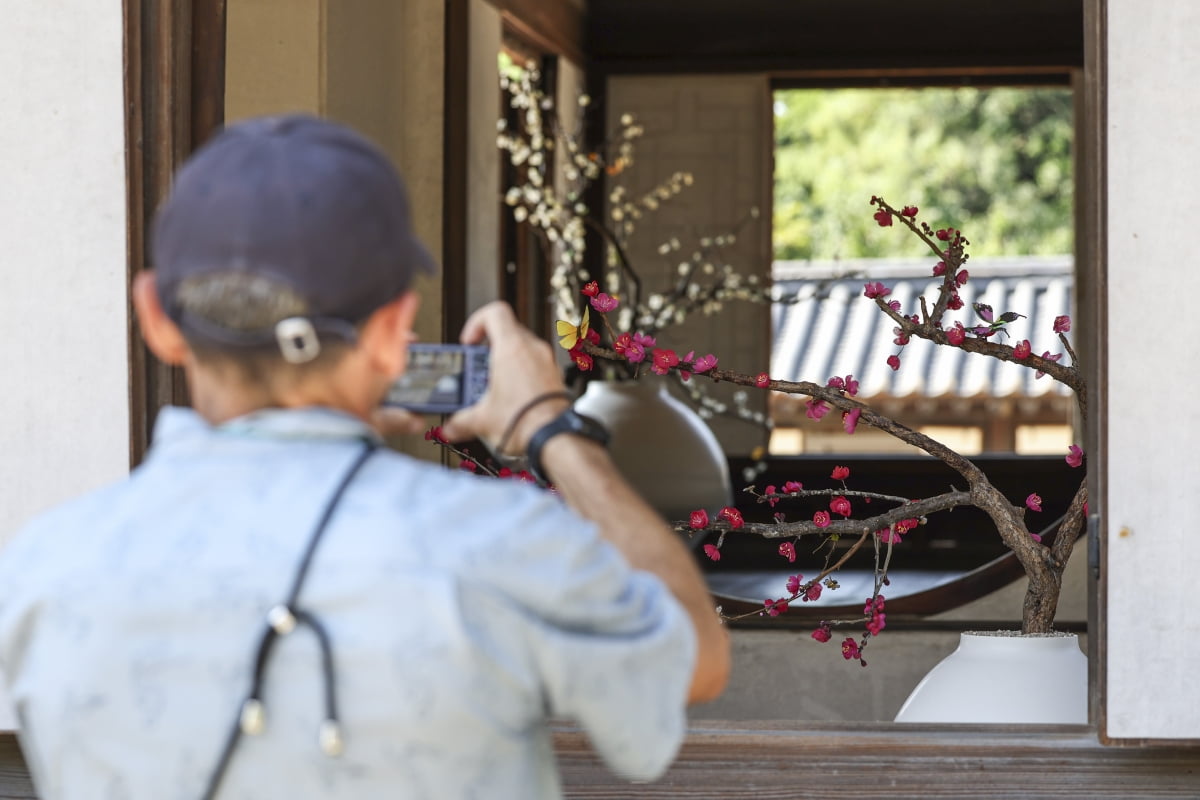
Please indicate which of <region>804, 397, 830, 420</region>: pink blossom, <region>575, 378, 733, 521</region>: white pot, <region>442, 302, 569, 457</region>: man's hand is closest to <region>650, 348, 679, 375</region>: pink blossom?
<region>804, 397, 830, 420</region>: pink blossom

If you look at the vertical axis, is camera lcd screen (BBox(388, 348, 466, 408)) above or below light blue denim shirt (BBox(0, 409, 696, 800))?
above

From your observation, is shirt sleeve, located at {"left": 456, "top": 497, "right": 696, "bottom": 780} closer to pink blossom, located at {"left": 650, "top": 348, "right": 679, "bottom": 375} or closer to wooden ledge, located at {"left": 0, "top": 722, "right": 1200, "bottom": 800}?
wooden ledge, located at {"left": 0, "top": 722, "right": 1200, "bottom": 800}

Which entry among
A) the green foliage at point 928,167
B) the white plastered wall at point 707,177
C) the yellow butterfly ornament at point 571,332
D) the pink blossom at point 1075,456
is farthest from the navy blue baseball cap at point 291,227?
the green foliage at point 928,167

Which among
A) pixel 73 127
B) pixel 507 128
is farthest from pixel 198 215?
pixel 507 128

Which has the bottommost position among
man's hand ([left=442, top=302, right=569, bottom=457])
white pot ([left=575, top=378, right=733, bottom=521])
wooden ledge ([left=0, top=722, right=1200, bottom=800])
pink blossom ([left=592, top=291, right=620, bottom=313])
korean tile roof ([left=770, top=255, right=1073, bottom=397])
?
wooden ledge ([left=0, top=722, right=1200, bottom=800])

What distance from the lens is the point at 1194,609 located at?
174 centimetres

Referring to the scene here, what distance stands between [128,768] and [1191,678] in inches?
49.7

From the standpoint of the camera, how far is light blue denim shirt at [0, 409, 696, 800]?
79cm

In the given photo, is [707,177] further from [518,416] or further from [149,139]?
[518,416]

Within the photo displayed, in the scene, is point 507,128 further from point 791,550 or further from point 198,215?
point 198,215

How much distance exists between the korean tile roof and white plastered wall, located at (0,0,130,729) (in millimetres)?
8432

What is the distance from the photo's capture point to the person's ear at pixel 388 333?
2.77ft

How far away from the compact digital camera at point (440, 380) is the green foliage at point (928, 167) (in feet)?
43.2

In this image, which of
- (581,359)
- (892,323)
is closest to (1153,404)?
(581,359)
